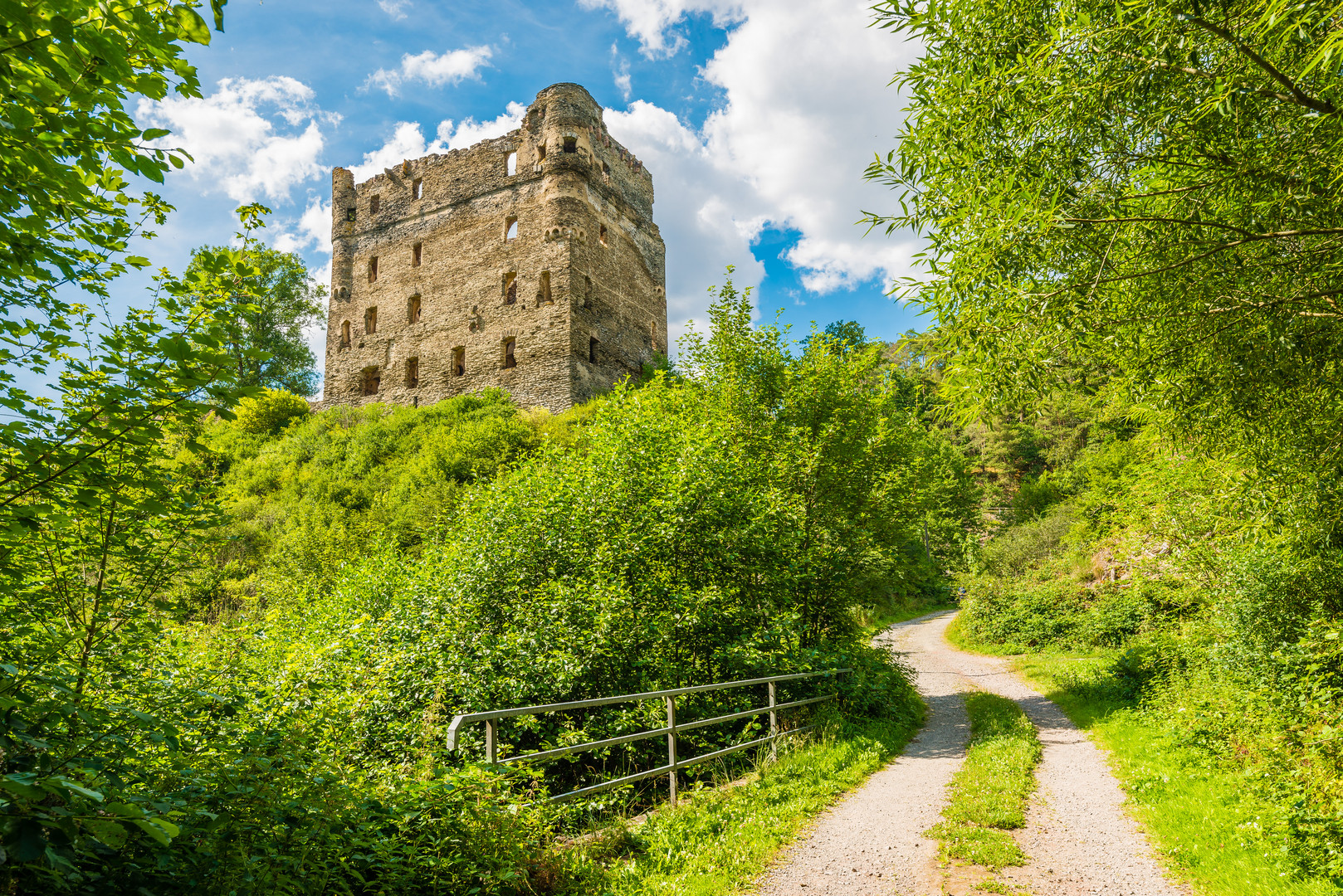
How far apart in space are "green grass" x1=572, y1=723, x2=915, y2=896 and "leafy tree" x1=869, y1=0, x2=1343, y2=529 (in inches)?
149

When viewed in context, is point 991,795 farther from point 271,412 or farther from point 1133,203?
point 271,412

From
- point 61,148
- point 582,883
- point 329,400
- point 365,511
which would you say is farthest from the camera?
point 329,400

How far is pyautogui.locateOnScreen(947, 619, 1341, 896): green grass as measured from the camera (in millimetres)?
4348

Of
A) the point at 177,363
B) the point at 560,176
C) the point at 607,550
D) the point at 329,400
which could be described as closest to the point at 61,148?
the point at 177,363

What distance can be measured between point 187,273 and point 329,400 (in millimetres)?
31694

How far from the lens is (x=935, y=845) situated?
5.02 m

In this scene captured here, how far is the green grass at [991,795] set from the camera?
4.81 meters

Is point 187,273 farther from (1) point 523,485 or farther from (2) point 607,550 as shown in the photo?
(1) point 523,485

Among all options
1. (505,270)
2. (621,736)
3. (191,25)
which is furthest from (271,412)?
(191,25)

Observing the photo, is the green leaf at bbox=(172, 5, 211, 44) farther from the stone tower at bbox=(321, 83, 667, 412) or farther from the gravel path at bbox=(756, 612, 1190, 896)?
the stone tower at bbox=(321, 83, 667, 412)

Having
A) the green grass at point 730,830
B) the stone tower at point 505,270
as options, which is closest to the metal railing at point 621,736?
the green grass at point 730,830

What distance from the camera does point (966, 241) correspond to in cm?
505

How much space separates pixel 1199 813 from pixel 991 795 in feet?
5.20

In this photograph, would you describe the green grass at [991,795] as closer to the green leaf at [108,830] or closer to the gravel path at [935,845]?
the gravel path at [935,845]
